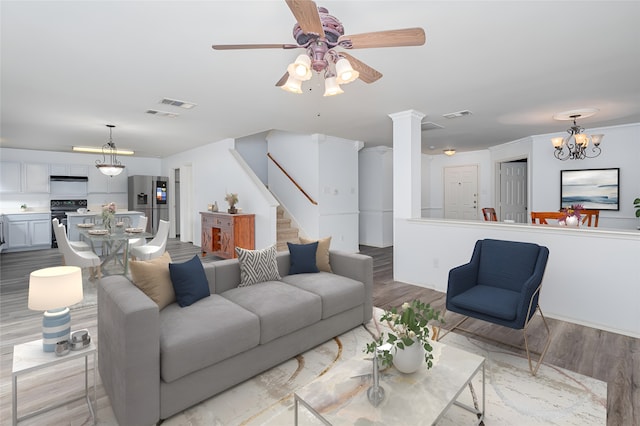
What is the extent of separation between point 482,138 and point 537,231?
12.8 feet

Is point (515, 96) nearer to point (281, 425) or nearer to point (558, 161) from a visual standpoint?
point (558, 161)

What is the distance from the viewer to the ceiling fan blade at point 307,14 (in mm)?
1516

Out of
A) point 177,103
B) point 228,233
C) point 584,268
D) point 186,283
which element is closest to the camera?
point 186,283

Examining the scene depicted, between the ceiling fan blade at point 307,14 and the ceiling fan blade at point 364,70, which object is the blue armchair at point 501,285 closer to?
the ceiling fan blade at point 364,70

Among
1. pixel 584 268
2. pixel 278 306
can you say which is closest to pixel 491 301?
pixel 584 268

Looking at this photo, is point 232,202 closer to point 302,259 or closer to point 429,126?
point 302,259

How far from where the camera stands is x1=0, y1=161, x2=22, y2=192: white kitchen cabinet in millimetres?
7708

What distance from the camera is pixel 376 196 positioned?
26.7ft

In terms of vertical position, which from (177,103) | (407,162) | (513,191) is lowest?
(513,191)

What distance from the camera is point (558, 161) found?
6.40m

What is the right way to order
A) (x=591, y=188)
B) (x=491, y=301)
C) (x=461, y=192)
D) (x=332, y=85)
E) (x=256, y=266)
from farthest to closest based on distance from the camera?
1. (x=461, y=192)
2. (x=591, y=188)
3. (x=256, y=266)
4. (x=491, y=301)
5. (x=332, y=85)

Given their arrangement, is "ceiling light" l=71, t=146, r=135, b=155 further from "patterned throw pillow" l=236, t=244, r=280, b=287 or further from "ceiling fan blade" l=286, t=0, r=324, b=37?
"ceiling fan blade" l=286, t=0, r=324, b=37

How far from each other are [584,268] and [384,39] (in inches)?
128

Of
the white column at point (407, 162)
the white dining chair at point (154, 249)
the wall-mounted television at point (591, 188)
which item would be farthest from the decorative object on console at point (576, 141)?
the white dining chair at point (154, 249)
